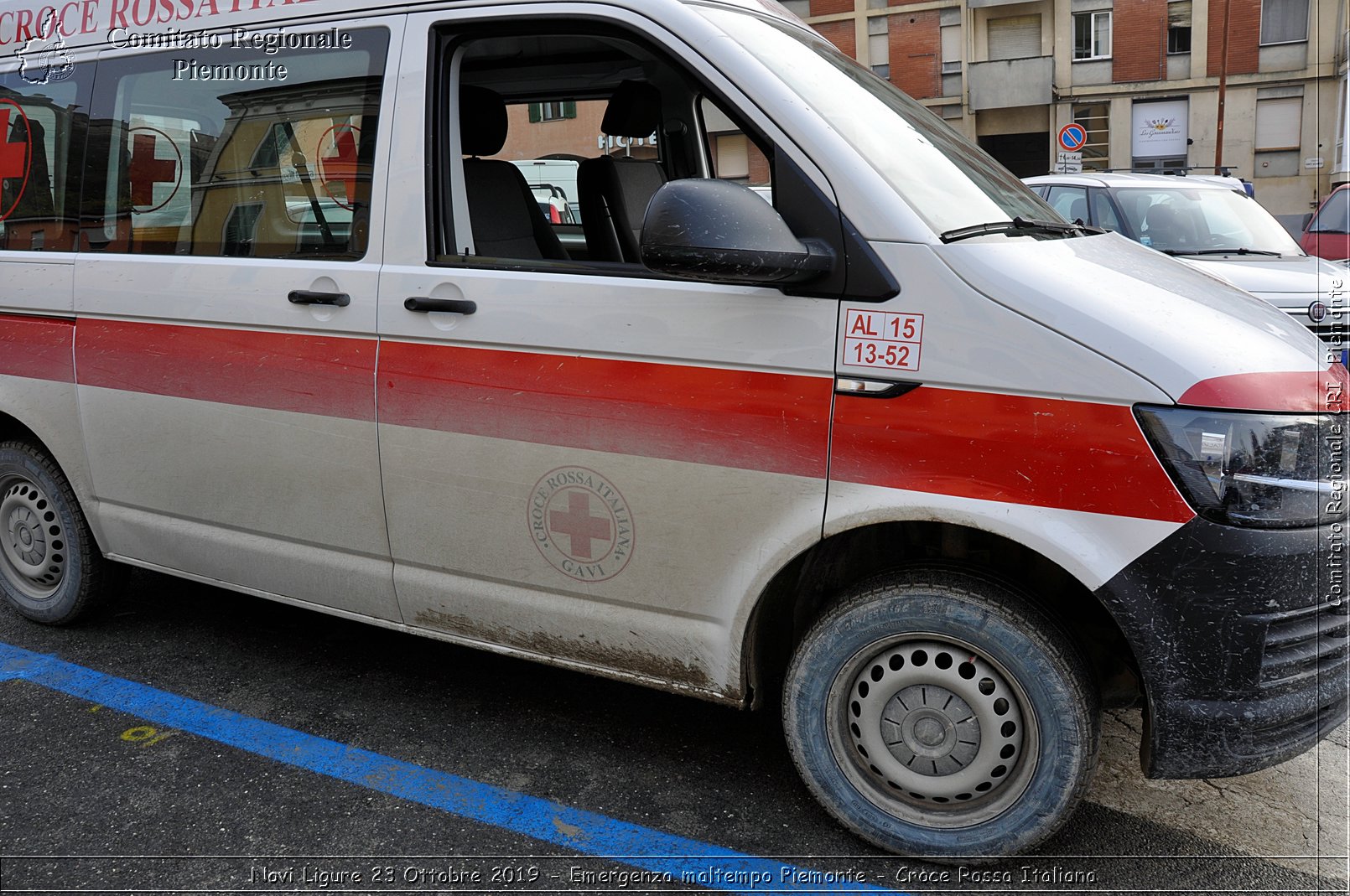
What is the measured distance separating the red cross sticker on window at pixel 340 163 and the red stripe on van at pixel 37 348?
1.16 m

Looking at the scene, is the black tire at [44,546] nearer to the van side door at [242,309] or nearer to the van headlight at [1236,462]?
the van side door at [242,309]

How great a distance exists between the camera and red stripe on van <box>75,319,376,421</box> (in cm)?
304

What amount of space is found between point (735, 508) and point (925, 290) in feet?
2.18

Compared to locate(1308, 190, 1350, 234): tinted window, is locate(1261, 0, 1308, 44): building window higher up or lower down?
higher up

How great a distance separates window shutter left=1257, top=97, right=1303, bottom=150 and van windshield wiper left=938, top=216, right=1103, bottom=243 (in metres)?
37.9

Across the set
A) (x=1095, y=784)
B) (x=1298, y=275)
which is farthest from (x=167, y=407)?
(x=1298, y=275)

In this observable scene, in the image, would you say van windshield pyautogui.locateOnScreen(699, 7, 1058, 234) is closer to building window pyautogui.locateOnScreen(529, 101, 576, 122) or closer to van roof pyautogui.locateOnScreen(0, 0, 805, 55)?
van roof pyautogui.locateOnScreen(0, 0, 805, 55)

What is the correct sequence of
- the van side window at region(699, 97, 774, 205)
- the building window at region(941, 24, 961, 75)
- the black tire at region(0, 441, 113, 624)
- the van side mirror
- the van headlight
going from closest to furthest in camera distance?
the van headlight, the van side mirror, the van side window at region(699, 97, 774, 205), the black tire at region(0, 441, 113, 624), the building window at region(941, 24, 961, 75)

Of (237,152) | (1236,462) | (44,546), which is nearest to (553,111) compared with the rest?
(237,152)

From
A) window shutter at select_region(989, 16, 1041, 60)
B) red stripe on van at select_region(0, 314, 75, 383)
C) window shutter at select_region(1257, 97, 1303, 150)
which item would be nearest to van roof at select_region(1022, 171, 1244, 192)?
red stripe on van at select_region(0, 314, 75, 383)

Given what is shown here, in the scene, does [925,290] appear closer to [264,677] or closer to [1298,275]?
[264,677]

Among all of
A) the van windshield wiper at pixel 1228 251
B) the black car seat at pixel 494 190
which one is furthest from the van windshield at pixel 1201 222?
the black car seat at pixel 494 190

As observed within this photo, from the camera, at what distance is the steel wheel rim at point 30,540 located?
4.00 metres

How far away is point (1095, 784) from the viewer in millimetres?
3000
